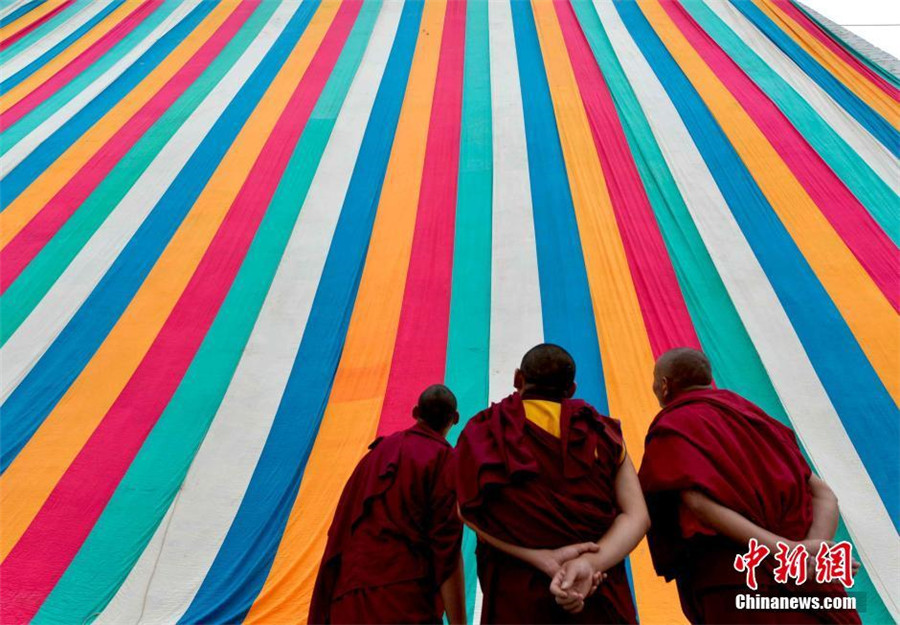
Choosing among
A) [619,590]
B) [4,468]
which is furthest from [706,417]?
[4,468]

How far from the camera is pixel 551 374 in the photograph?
182 cm

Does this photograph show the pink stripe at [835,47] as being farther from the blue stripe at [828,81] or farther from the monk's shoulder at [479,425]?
the monk's shoulder at [479,425]

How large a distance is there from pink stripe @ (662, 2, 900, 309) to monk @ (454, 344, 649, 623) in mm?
3096

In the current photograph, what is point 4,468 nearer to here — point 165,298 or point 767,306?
point 165,298

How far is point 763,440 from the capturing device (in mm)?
1791

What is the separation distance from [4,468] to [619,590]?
334 centimetres

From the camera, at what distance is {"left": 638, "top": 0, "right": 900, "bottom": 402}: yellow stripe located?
369cm

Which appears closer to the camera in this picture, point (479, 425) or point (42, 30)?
point (479, 425)

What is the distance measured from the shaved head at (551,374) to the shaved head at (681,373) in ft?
1.09

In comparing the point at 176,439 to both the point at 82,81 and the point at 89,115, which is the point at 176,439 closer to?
the point at 89,115

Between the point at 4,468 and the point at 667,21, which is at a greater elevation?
the point at 667,21

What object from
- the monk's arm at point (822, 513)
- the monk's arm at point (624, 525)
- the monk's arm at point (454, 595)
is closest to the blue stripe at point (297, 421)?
the monk's arm at point (454, 595)

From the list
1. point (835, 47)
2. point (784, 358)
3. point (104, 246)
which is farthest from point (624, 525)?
point (835, 47)

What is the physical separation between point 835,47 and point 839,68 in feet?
1.42
